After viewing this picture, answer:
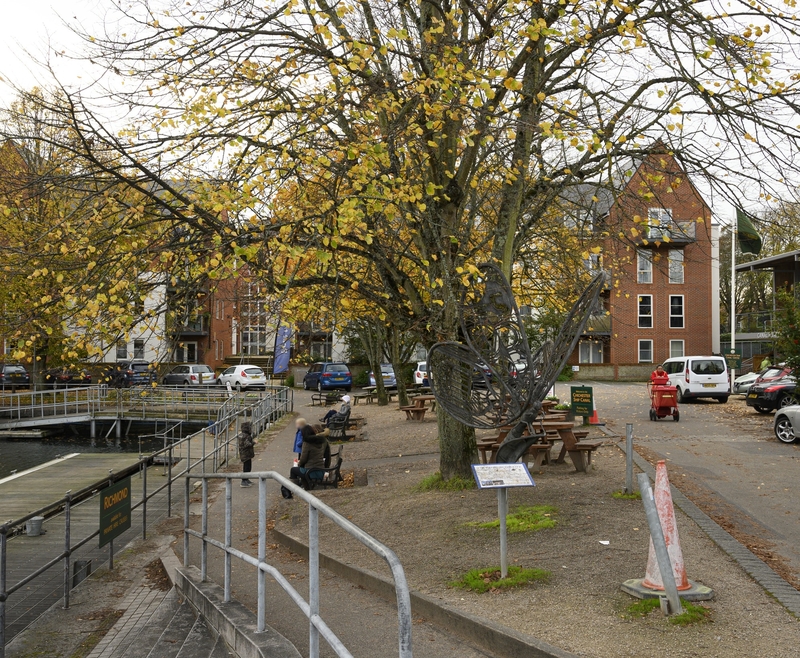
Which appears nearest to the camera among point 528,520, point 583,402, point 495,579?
point 495,579

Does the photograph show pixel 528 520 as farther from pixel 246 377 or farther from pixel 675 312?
pixel 675 312

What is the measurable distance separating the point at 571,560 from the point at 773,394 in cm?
1907

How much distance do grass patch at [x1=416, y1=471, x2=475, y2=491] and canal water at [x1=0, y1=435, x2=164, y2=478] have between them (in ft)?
60.9

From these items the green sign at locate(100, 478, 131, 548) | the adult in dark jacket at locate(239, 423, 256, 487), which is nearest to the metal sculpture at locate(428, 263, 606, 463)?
the green sign at locate(100, 478, 131, 548)

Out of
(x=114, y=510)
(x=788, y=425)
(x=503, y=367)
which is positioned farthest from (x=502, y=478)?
(x=788, y=425)

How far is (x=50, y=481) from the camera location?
64.0ft

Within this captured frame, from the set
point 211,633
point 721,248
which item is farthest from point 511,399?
point 721,248

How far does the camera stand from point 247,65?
11297 millimetres

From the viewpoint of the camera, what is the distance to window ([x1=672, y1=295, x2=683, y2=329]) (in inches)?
2109

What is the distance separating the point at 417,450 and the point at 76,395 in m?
24.1

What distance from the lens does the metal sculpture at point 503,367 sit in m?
8.12

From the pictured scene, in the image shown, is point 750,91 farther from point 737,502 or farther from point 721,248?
point 721,248

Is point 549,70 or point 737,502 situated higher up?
point 549,70

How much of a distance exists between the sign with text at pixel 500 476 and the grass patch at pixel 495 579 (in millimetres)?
872
